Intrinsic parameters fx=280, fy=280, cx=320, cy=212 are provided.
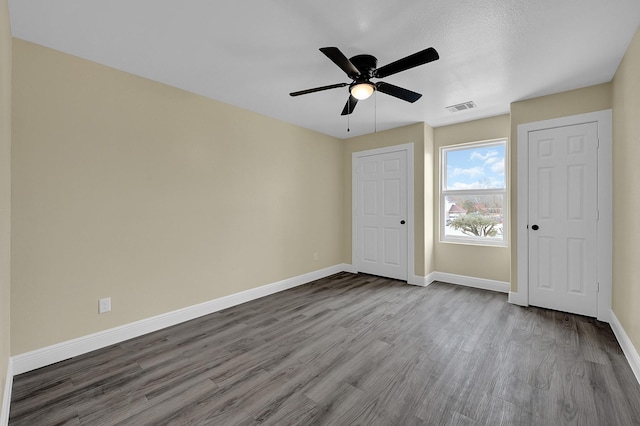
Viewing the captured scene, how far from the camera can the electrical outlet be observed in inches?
97.6

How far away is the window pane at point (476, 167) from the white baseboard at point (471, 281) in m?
1.38

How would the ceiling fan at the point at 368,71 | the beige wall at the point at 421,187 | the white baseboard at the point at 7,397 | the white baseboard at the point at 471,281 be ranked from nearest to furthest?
the white baseboard at the point at 7,397, the ceiling fan at the point at 368,71, the white baseboard at the point at 471,281, the beige wall at the point at 421,187

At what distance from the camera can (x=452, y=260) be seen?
4.43 meters

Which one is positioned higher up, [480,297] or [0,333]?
[0,333]

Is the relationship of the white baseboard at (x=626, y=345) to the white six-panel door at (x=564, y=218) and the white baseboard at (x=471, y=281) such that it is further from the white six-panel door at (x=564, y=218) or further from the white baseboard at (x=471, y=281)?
the white baseboard at (x=471, y=281)

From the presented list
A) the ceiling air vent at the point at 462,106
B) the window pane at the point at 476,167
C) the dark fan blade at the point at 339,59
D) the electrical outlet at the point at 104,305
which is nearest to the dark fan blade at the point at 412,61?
the dark fan blade at the point at 339,59

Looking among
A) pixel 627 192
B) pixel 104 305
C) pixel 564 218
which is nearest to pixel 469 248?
pixel 564 218

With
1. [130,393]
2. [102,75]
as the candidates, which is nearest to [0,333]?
[130,393]

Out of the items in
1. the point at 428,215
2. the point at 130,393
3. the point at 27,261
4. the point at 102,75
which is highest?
the point at 102,75

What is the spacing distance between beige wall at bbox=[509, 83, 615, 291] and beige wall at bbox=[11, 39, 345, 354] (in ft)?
10.1

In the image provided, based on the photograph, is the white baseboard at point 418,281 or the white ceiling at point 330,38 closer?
the white ceiling at point 330,38

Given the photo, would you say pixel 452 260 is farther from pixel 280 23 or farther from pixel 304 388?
pixel 280 23

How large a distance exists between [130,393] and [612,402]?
3.15 metres

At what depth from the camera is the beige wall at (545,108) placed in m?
2.98
